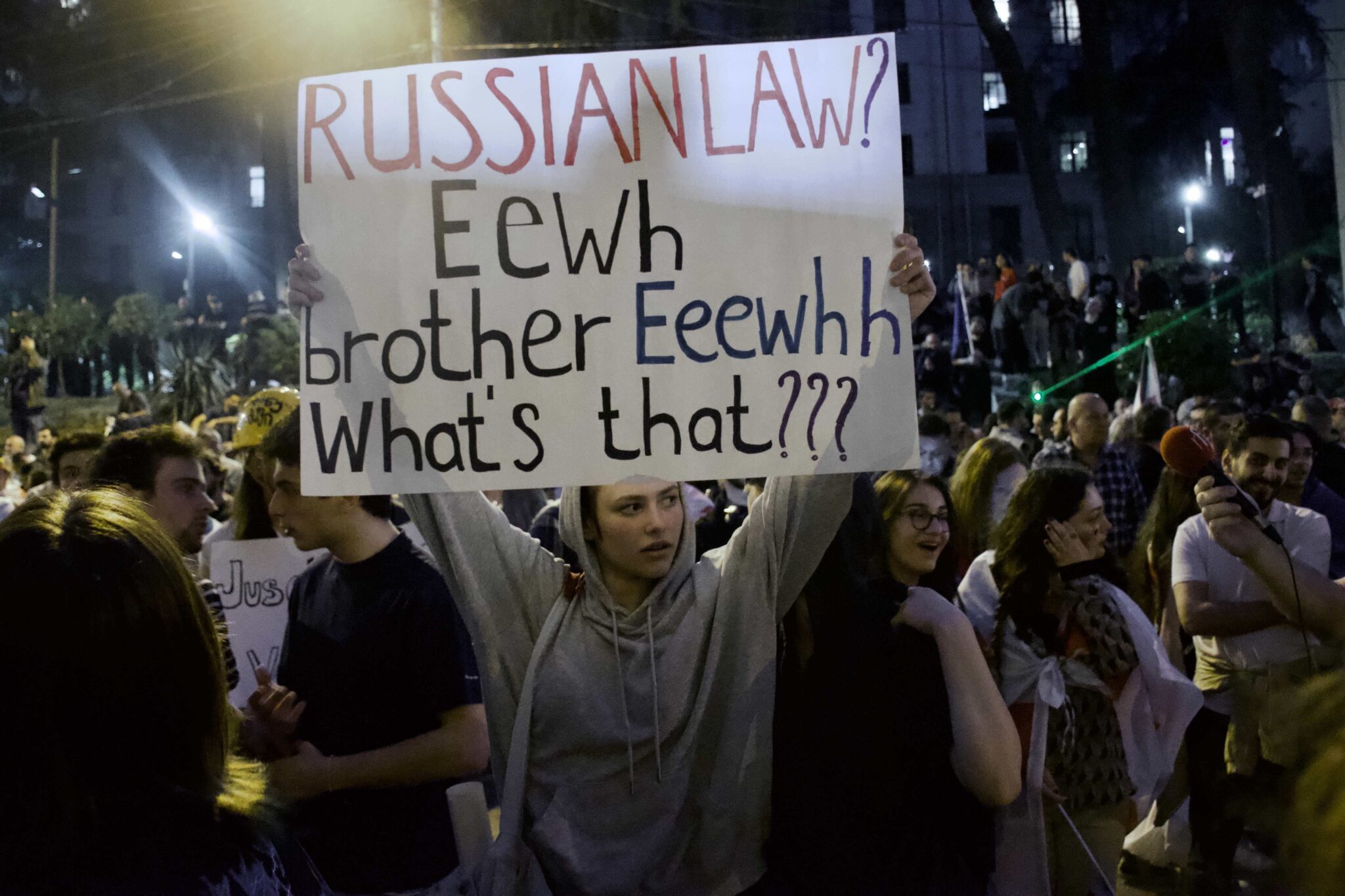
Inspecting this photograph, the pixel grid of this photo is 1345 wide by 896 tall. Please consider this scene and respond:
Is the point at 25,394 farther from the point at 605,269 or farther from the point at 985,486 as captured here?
the point at 605,269

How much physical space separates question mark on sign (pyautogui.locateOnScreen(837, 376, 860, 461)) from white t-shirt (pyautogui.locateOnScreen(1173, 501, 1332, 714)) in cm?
229

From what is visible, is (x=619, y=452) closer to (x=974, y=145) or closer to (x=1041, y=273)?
(x=1041, y=273)

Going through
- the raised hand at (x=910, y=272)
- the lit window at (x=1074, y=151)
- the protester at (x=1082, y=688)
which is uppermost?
the lit window at (x=1074, y=151)

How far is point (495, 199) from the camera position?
2594 mm

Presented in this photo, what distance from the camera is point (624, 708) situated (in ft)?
7.79

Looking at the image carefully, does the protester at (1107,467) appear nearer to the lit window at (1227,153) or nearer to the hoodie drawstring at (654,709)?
the hoodie drawstring at (654,709)

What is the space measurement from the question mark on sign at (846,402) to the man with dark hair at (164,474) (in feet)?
5.72

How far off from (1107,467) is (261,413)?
14.9 ft

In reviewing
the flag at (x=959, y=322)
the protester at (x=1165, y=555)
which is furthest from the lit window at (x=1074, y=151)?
the protester at (x=1165, y=555)

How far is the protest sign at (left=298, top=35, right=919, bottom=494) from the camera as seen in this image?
249cm

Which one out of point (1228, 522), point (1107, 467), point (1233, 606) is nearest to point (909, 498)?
point (1228, 522)

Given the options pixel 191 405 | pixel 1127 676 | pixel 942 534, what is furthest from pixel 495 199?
pixel 191 405

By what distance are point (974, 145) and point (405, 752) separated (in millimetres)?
40732

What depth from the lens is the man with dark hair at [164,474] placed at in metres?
3.29
